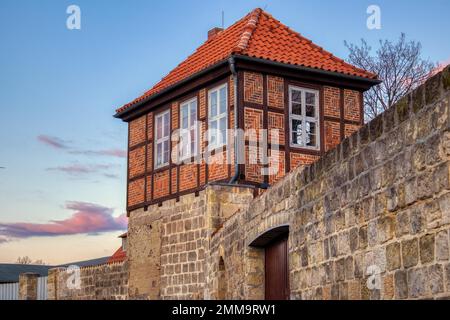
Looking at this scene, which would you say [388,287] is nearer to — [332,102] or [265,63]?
[265,63]

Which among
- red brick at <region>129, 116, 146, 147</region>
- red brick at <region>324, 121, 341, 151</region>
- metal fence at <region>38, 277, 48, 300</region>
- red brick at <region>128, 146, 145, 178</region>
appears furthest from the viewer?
metal fence at <region>38, 277, 48, 300</region>

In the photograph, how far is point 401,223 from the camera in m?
6.89

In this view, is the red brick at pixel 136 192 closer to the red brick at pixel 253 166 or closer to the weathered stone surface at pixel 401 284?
the red brick at pixel 253 166

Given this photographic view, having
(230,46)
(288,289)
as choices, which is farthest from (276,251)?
(230,46)

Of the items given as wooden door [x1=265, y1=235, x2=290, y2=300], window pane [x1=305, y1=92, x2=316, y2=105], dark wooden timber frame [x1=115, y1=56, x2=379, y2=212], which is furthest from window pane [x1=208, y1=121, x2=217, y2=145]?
wooden door [x1=265, y1=235, x2=290, y2=300]

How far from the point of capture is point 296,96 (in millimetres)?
17844

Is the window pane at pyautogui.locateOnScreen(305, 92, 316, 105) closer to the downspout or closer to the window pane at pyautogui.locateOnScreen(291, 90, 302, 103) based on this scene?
the window pane at pyautogui.locateOnScreen(291, 90, 302, 103)

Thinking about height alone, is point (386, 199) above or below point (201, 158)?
below

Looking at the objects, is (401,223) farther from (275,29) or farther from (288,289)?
(275,29)

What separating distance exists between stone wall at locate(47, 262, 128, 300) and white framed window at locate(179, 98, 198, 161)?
3.73 meters

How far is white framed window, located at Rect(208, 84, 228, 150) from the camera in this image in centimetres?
1720

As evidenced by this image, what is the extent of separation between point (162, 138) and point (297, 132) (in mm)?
3369
